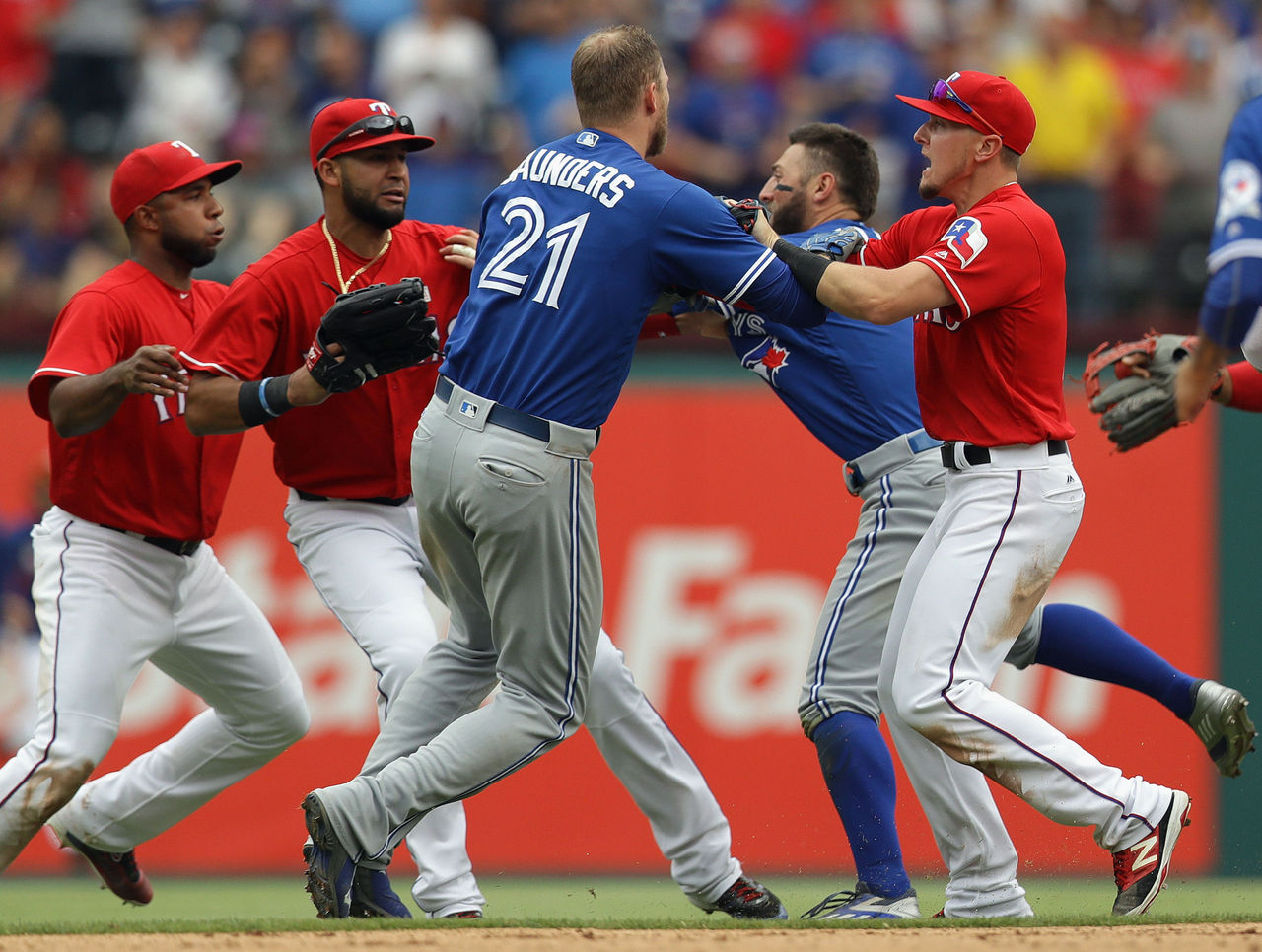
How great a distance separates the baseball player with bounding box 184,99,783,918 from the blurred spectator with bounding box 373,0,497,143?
15.1ft

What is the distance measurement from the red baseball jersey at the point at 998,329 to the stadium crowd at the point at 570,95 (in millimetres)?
3992

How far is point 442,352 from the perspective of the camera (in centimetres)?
534

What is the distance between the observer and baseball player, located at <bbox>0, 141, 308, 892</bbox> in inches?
208

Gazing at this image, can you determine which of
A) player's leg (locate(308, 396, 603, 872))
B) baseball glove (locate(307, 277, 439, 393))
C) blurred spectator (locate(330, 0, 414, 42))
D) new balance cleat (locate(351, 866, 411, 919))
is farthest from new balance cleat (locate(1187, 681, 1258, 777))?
blurred spectator (locate(330, 0, 414, 42))

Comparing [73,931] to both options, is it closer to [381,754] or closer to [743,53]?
[381,754]

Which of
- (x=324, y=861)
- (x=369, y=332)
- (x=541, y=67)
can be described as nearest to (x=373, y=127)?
(x=369, y=332)

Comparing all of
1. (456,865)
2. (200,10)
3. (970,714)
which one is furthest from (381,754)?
(200,10)

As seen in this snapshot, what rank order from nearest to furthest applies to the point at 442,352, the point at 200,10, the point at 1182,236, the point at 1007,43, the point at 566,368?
the point at 566,368, the point at 442,352, the point at 1182,236, the point at 1007,43, the point at 200,10

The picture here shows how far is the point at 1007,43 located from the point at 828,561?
4.17 metres

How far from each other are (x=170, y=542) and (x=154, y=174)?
1286mm

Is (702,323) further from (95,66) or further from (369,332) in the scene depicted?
(95,66)

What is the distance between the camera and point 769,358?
18.4ft

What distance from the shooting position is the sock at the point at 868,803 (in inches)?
203

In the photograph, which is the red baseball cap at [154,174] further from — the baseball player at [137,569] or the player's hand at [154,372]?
the player's hand at [154,372]
